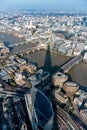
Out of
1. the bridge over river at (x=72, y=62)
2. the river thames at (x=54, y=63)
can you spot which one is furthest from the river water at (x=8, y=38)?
the bridge over river at (x=72, y=62)

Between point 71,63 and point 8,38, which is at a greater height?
point 8,38

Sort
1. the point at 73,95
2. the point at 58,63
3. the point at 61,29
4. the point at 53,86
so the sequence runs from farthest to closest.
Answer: the point at 61,29
the point at 58,63
the point at 53,86
the point at 73,95

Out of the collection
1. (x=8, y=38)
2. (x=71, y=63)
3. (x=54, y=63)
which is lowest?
(x=54, y=63)

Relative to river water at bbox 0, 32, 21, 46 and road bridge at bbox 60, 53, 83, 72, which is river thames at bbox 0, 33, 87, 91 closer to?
road bridge at bbox 60, 53, 83, 72

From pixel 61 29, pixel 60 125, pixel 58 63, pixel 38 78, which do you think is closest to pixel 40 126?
pixel 60 125

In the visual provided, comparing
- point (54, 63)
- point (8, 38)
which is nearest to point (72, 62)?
point (54, 63)

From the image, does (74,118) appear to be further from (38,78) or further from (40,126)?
(38,78)

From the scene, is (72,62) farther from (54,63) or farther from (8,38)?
(8,38)

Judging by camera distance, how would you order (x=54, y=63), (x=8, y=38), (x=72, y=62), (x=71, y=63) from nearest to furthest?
(x=71, y=63)
(x=72, y=62)
(x=54, y=63)
(x=8, y=38)

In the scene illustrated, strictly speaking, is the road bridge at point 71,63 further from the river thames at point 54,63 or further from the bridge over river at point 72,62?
the river thames at point 54,63

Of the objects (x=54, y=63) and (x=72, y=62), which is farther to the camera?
(x=54, y=63)

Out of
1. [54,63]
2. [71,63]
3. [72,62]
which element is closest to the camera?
[71,63]
